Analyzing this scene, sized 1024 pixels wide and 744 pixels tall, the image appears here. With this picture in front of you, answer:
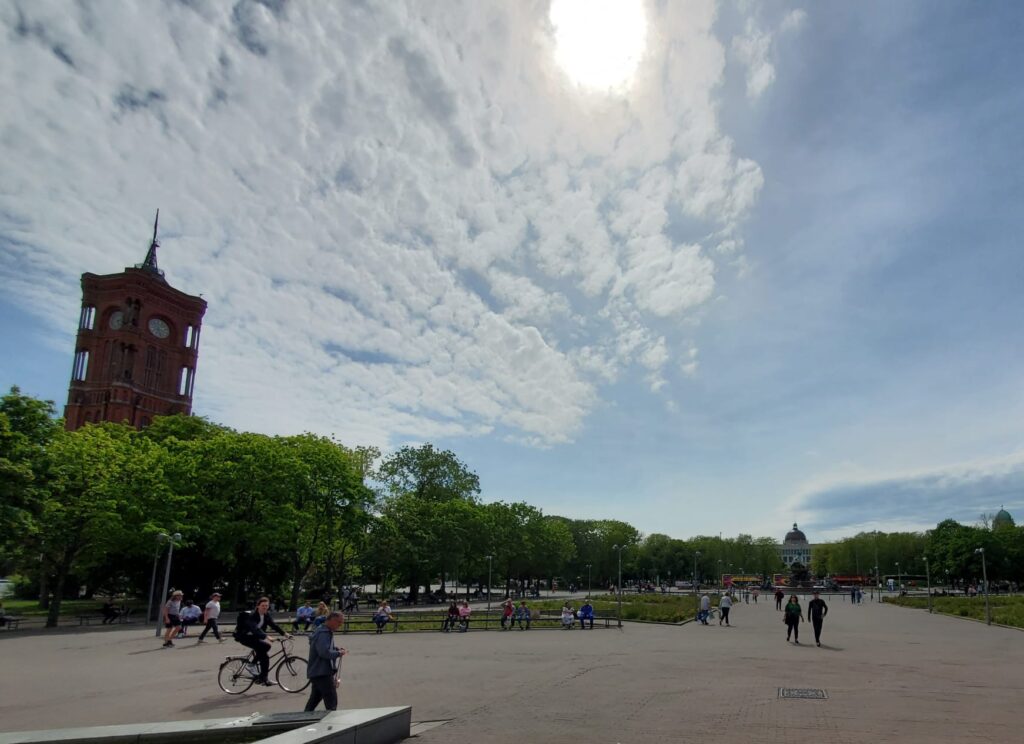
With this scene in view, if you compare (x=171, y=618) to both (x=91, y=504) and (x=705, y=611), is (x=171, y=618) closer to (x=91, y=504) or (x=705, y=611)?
(x=91, y=504)

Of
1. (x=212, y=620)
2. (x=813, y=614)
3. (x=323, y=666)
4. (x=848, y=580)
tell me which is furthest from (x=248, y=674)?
(x=848, y=580)

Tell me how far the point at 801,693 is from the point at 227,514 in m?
33.4

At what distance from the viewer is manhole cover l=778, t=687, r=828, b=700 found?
1242cm

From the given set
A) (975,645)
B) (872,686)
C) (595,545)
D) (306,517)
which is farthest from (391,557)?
(595,545)

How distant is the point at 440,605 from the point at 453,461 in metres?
19.3

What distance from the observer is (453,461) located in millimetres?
71938

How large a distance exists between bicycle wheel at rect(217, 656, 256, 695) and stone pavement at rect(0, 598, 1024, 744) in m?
0.29

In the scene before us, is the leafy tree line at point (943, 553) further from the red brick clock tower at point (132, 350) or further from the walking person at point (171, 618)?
the red brick clock tower at point (132, 350)

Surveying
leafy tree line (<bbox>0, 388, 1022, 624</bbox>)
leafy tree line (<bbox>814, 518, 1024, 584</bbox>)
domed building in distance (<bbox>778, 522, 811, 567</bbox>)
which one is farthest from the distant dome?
leafy tree line (<bbox>0, 388, 1022, 624</bbox>)

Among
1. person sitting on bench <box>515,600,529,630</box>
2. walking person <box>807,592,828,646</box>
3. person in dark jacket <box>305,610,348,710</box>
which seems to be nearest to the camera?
person in dark jacket <box>305,610,348,710</box>

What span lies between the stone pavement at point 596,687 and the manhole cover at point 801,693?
31cm

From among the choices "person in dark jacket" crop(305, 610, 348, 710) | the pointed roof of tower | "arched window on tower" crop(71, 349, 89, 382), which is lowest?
"person in dark jacket" crop(305, 610, 348, 710)

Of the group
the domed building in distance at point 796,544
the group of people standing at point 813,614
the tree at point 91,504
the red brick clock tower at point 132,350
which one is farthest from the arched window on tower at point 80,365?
the domed building in distance at point 796,544

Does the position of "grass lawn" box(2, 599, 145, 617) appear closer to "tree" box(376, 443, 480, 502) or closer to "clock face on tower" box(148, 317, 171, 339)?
"tree" box(376, 443, 480, 502)
